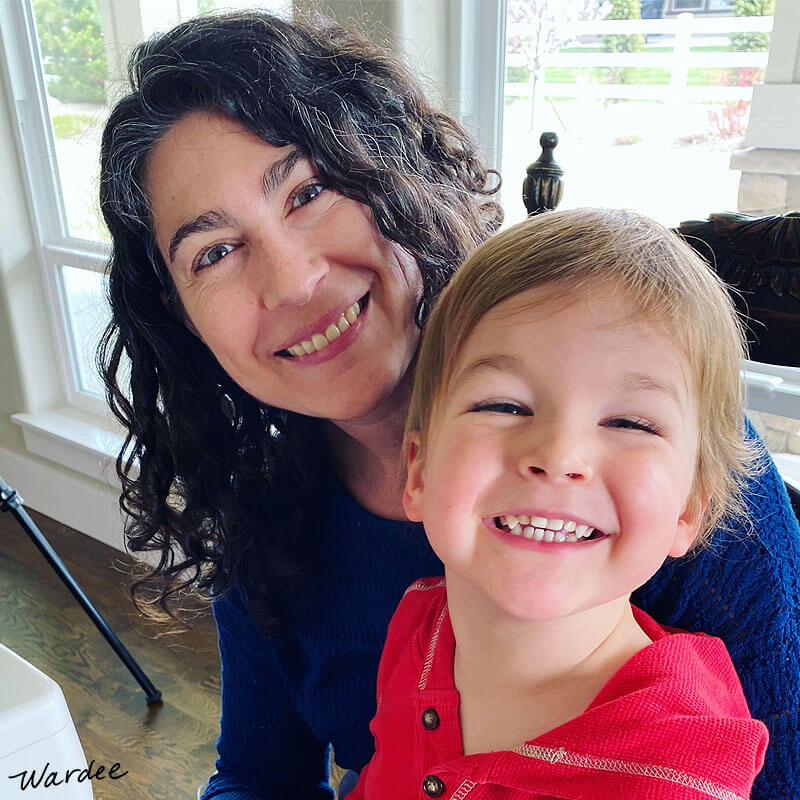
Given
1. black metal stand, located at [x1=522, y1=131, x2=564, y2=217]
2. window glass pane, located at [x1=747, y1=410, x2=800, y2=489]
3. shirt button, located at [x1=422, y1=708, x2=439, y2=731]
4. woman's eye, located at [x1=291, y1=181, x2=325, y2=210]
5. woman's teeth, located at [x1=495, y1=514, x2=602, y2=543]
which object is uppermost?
woman's eye, located at [x1=291, y1=181, x2=325, y2=210]

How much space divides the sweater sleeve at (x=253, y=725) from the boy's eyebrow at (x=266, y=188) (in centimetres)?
48

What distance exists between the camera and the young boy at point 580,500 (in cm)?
56

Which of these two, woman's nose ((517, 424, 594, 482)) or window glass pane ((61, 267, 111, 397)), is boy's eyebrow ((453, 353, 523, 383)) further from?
window glass pane ((61, 267, 111, 397))

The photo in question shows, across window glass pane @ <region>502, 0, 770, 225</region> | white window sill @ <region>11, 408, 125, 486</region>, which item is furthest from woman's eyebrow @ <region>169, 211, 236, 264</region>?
white window sill @ <region>11, 408, 125, 486</region>

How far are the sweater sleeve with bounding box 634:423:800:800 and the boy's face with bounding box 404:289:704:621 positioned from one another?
0.52ft

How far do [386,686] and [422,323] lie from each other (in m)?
0.37

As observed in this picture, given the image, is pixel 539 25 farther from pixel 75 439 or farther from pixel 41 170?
pixel 75 439

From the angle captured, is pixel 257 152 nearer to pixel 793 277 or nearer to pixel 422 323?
pixel 422 323

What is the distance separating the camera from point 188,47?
0.84m

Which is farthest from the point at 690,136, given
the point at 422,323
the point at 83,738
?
the point at 83,738

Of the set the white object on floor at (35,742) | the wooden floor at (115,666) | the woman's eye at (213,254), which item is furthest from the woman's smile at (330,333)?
the wooden floor at (115,666)

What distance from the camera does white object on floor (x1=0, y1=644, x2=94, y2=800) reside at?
2.79 ft

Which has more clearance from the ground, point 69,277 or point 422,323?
point 422,323

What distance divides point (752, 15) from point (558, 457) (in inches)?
46.5
